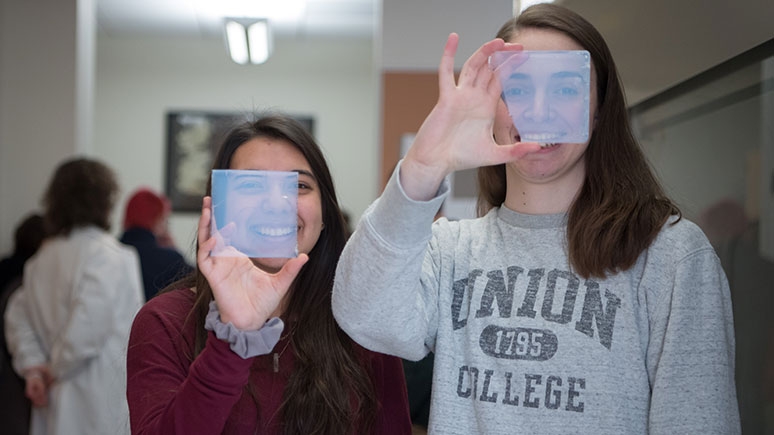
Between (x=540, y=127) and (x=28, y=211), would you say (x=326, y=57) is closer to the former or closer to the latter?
(x=28, y=211)

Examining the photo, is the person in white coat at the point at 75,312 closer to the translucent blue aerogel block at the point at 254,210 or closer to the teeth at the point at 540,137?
the translucent blue aerogel block at the point at 254,210

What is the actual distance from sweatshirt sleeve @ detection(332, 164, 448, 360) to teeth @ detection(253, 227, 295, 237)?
20 centimetres

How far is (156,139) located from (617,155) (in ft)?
21.0

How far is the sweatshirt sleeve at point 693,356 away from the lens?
1204 millimetres

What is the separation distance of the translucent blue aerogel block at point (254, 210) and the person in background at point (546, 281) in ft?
0.68

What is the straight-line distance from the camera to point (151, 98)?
7.27m

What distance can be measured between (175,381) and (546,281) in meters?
0.70

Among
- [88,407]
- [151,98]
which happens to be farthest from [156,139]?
[88,407]

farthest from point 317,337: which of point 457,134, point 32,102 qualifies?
point 32,102

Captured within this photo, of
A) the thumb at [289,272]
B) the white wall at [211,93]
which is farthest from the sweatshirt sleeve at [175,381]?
the white wall at [211,93]

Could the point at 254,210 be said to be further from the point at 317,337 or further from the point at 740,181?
the point at 740,181

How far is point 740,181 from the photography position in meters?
1.79

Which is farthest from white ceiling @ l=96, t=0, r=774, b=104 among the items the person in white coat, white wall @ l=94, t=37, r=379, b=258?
white wall @ l=94, t=37, r=379, b=258

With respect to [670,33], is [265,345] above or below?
below
